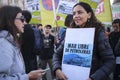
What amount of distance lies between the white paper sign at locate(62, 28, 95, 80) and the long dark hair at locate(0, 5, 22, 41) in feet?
2.54

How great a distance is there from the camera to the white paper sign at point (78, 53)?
3482mm

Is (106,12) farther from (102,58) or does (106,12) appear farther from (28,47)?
(102,58)

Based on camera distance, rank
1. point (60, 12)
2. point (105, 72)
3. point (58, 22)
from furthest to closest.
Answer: point (58, 22), point (60, 12), point (105, 72)

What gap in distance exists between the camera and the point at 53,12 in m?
8.62

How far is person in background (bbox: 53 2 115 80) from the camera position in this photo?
346 centimetres

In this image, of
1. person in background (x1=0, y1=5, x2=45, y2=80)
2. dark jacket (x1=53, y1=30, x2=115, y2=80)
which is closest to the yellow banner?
dark jacket (x1=53, y1=30, x2=115, y2=80)

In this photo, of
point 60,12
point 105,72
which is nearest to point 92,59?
point 105,72

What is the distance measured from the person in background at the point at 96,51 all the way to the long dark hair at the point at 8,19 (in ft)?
2.67

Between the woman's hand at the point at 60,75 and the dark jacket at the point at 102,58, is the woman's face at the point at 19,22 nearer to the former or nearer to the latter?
the woman's hand at the point at 60,75

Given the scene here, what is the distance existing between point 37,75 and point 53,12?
18.3 feet

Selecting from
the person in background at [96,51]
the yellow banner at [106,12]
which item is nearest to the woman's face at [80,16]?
the person in background at [96,51]

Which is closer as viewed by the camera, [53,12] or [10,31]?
[10,31]

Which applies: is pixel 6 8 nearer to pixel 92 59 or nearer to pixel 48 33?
pixel 92 59

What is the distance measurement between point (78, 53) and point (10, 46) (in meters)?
0.90
